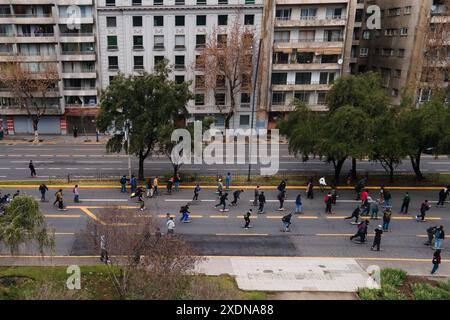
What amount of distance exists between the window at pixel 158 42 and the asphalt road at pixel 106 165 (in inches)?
592

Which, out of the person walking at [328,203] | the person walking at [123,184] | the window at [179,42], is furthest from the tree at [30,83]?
the person walking at [328,203]

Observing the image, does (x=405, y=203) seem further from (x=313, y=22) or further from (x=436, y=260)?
(x=313, y=22)

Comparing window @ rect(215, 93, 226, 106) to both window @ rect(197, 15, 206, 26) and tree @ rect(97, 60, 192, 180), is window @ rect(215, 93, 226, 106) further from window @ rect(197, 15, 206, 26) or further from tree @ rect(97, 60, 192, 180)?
tree @ rect(97, 60, 192, 180)

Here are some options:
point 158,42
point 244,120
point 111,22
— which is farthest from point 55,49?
point 244,120

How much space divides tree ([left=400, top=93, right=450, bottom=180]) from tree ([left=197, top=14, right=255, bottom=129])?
21.4m

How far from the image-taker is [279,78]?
5278 centimetres

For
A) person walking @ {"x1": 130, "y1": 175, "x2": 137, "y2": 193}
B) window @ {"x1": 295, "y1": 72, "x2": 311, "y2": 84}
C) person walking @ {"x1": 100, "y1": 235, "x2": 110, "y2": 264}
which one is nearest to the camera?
person walking @ {"x1": 100, "y1": 235, "x2": 110, "y2": 264}

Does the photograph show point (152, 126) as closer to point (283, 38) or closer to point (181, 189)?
point (181, 189)

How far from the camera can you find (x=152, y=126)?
32375 millimetres

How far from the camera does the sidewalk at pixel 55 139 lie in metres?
50.4

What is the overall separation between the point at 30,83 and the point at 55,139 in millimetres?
7600

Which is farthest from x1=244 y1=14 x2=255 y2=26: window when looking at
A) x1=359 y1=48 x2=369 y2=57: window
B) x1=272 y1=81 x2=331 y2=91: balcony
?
x1=359 y1=48 x2=369 y2=57: window

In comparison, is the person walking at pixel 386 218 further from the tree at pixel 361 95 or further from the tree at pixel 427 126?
the tree at pixel 427 126

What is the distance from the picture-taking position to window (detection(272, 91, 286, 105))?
2100 inches
